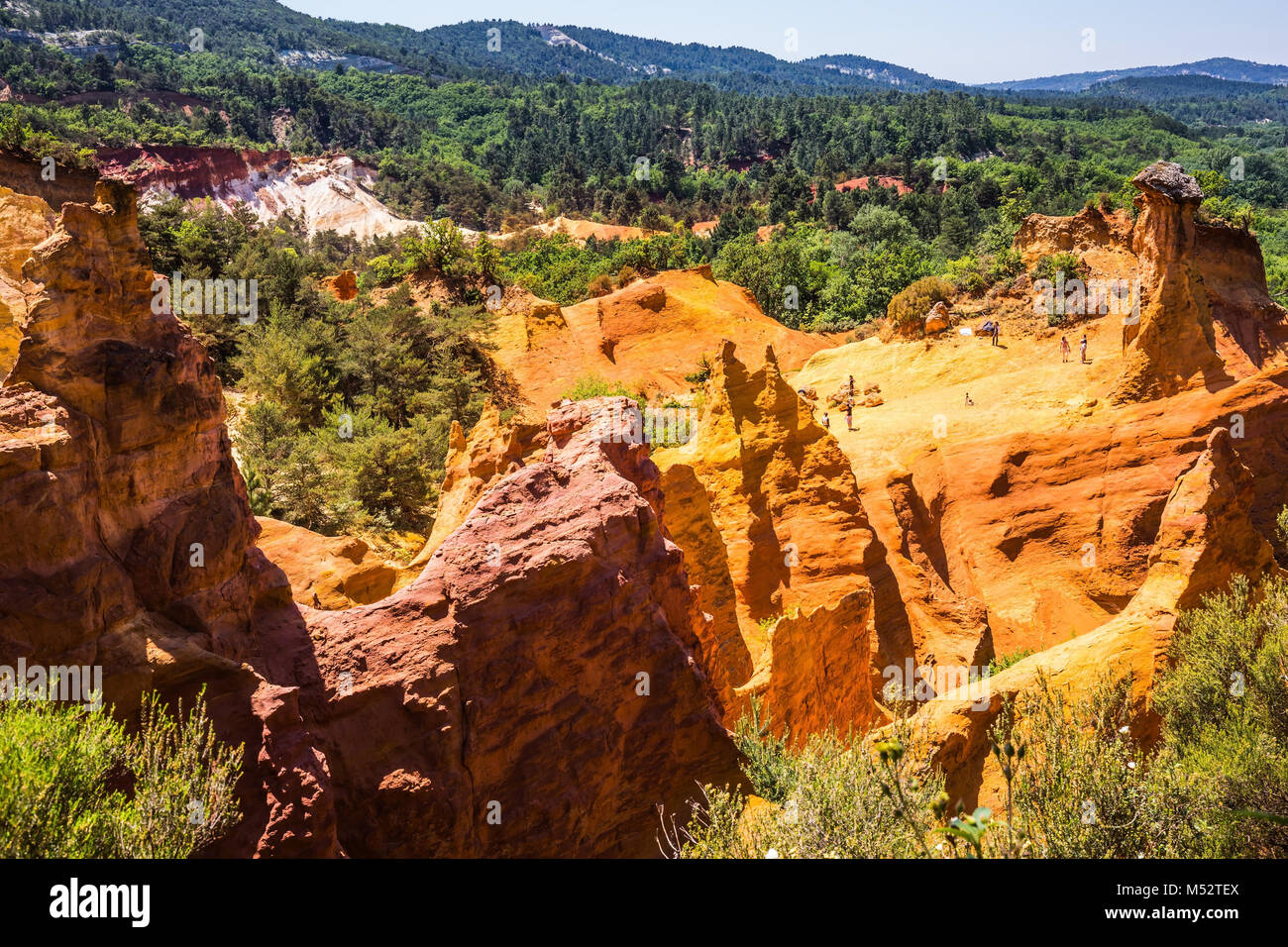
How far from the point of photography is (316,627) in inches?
320

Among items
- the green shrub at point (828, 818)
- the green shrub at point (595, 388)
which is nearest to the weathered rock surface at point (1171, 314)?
the green shrub at point (595, 388)

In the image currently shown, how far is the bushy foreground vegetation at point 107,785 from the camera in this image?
5.18 meters

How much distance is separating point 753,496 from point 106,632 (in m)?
11.8

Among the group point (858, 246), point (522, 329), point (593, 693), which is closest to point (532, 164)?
point (858, 246)

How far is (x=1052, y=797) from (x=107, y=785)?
740 cm

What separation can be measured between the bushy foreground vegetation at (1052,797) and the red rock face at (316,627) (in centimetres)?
114

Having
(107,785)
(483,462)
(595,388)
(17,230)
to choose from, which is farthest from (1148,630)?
(17,230)

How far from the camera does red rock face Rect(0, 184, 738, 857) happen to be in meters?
6.44

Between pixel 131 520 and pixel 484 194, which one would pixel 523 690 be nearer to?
pixel 131 520

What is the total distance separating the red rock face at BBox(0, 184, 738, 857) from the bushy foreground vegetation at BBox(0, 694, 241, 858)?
0.38 m

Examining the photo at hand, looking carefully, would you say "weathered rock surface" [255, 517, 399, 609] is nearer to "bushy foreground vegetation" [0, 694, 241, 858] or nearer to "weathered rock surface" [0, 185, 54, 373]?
"bushy foreground vegetation" [0, 694, 241, 858]

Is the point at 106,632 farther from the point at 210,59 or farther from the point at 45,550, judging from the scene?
the point at 210,59

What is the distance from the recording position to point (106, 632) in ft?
21.2

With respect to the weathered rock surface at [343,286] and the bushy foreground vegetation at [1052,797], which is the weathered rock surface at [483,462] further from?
the weathered rock surface at [343,286]
